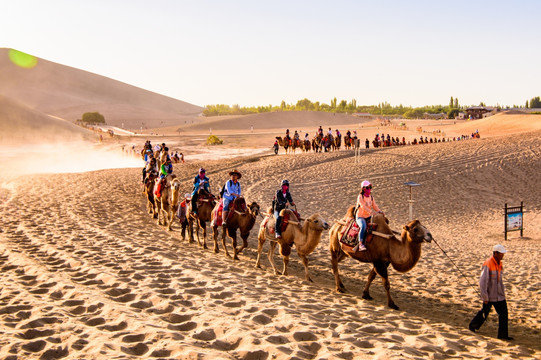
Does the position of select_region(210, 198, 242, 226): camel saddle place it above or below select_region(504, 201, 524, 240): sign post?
above

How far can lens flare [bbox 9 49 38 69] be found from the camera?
188 metres

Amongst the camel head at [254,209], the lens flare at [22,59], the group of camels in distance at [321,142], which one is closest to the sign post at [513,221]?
the camel head at [254,209]

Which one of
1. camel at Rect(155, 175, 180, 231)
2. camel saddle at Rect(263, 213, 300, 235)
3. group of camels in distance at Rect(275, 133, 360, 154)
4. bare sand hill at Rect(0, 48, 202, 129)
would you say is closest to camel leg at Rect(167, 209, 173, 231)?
camel at Rect(155, 175, 180, 231)

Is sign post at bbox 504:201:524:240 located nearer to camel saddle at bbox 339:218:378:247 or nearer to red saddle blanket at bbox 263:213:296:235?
camel saddle at bbox 339:218:378:247

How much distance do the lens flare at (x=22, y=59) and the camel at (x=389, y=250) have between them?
693 ft

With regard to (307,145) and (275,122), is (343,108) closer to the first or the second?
(275,122)

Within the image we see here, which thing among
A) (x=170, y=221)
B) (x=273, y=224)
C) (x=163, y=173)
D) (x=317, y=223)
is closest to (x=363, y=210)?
(x=317, y=223)

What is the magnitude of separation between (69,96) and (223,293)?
176 metres

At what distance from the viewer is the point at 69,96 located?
6476 inches

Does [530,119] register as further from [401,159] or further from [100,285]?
[100,285]

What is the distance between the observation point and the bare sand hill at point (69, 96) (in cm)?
13350

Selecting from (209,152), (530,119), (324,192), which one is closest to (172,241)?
(324,192)

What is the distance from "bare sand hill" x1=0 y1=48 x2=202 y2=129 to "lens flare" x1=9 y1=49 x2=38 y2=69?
1.87 metres

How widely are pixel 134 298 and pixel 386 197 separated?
17.4 metres
